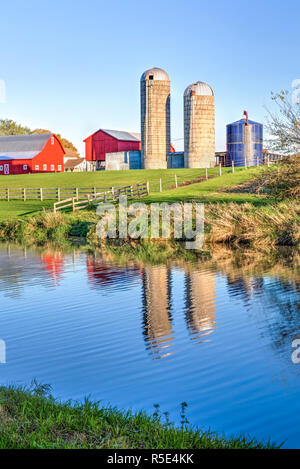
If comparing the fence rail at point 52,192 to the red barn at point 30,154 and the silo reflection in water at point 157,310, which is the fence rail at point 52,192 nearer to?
the silo reflection in water at point 157,310

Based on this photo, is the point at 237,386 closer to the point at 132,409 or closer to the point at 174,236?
the point at 132,409

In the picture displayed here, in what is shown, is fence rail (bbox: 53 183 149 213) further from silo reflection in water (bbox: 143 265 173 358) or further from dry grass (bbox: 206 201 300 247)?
silo reflection in water (bbox: 143 265 173 358)

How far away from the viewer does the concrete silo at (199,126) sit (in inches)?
2452

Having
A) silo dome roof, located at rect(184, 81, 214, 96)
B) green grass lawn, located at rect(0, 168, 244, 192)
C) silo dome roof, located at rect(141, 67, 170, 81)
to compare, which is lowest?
green grass lawn, located at rect(0, 168, 244, 192)

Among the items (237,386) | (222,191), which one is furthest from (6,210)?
(237,386)

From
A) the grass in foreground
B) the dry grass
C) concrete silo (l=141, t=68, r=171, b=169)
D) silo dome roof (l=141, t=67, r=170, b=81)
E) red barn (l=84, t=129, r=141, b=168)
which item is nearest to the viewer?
the grass in foreground

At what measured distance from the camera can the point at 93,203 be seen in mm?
39719

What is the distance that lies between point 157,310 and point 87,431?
821 cm

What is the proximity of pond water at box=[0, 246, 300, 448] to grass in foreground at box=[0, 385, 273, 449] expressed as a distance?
87 centimetres

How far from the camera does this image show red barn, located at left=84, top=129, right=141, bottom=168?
7938 centimetres

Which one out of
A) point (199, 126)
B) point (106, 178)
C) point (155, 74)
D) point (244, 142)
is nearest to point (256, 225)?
point (106, 178)

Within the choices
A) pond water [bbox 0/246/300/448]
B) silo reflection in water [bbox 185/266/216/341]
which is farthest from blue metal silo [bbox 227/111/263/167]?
pond water [bbox 0/246/300/448]

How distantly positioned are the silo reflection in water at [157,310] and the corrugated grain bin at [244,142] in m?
41.8
